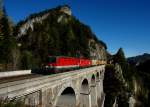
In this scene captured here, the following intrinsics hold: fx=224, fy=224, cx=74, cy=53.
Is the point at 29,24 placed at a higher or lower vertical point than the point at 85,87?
higher

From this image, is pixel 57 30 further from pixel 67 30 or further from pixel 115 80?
pixel 115 80

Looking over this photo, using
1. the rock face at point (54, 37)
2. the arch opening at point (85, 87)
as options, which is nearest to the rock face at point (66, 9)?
the rock face at point (54, 37)

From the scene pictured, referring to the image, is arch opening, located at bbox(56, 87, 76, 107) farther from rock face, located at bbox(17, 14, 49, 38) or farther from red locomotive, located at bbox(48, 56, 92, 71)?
rock face, located at bbox(17, 14, 49, 38)

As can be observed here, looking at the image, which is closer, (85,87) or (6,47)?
(85,87)

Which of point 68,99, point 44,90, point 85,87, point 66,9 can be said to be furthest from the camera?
point 66,9

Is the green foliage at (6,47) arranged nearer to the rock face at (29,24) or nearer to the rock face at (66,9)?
the rock face at (29,24)

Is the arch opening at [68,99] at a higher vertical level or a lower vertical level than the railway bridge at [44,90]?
lower

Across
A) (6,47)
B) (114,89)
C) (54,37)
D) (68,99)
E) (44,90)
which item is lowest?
(114,89)

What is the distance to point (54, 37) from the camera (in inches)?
4488

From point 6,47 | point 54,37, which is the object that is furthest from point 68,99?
point 54,37

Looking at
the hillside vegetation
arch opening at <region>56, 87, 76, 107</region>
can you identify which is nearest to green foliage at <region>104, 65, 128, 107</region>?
the hillside vegetation

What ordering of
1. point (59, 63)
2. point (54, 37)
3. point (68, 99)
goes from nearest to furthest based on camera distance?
point (68, 99) < point (59, 63) < point (54, 37)

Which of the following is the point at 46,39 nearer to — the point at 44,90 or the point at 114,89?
the point at 114,89

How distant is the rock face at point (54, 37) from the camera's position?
101 m
